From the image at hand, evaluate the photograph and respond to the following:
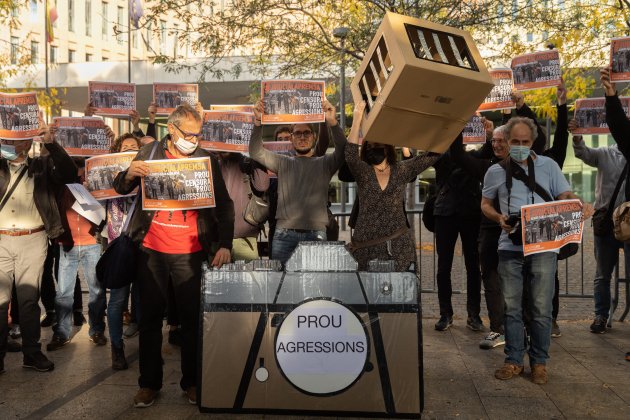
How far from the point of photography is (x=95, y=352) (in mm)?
6711

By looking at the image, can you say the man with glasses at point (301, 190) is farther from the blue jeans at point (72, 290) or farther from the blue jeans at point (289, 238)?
the blue jeans at point (72, 290)

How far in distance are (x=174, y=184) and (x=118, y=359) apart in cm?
194

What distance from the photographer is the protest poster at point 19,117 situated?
6234mm

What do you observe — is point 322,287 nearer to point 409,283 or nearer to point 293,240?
point 409,283

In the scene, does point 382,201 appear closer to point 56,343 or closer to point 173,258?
point 173,258

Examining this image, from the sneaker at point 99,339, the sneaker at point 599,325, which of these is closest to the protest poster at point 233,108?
the sneaker at point 99,339

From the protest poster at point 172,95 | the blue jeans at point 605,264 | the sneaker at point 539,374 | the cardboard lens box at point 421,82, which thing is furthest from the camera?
the protest poster at point 172,95

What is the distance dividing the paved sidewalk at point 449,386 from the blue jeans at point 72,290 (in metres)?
0.20

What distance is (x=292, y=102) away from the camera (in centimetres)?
661

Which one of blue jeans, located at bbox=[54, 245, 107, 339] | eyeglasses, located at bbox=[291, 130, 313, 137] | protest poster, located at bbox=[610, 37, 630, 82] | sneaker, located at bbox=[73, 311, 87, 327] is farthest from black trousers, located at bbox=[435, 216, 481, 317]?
sneaker, located at bbox=[73, 311, 87, 327]

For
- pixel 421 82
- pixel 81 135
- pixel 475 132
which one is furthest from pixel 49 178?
pixel 475 132

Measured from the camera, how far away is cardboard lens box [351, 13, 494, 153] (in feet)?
14.0

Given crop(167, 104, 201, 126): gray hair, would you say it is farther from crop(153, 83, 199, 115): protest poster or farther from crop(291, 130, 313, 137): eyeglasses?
crop(153, 83, 199, 115): protest poster

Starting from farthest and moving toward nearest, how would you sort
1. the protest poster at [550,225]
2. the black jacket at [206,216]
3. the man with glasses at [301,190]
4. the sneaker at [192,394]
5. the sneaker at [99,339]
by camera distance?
the sneaker at [99,339]
the man with glasses at [301,190]
the protest poster at [550,225]
the black jacket at [206,216]
the sneaker at [192,394]
